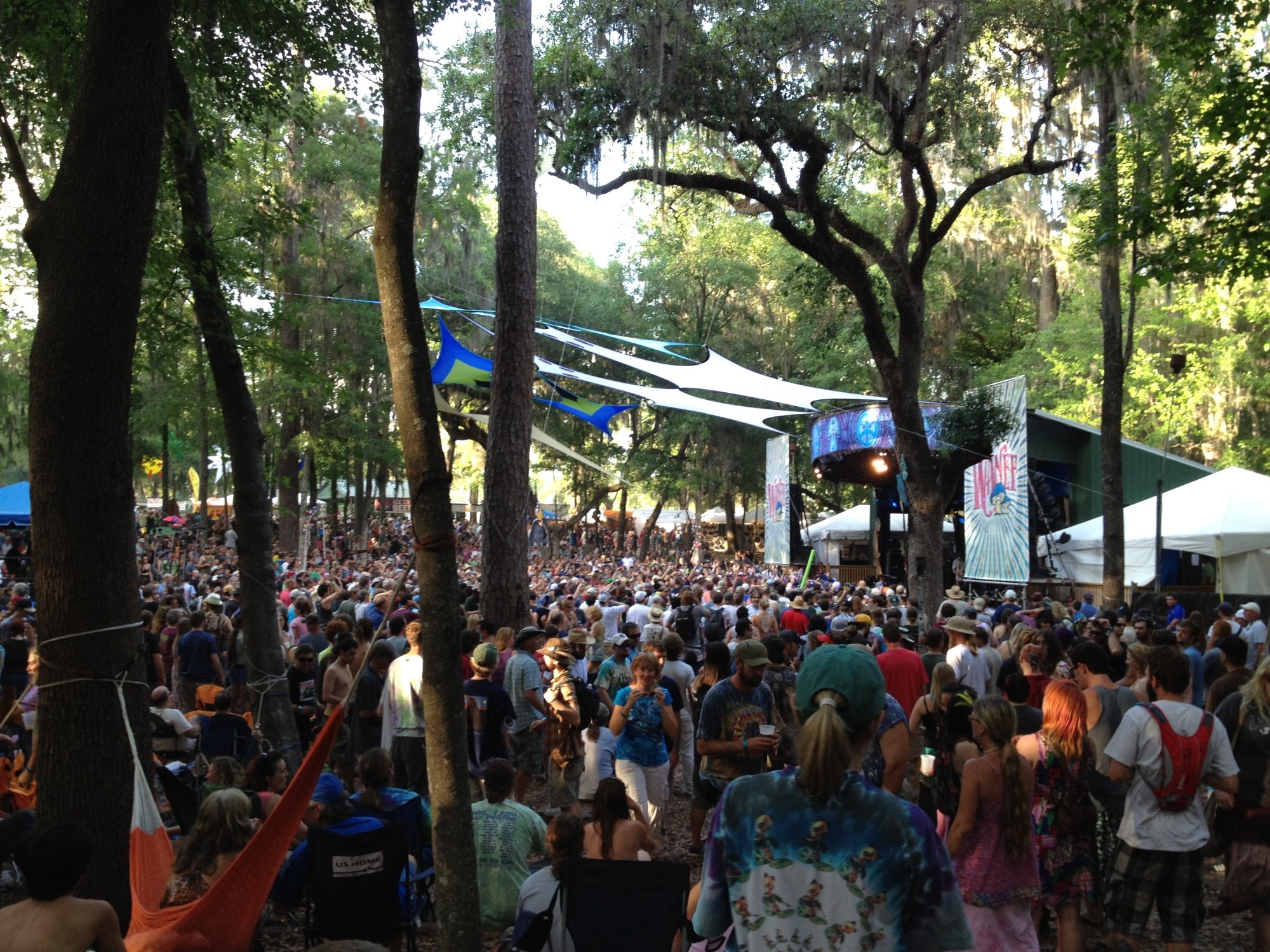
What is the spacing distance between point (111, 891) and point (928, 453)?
38.3 feet

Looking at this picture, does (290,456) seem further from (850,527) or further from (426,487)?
(426,487)

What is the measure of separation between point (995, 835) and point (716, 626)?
16.5ft

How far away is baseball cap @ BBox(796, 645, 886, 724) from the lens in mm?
2529

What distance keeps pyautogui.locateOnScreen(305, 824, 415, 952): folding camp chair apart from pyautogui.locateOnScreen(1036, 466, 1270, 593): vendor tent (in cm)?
1326

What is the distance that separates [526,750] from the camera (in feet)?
27.2

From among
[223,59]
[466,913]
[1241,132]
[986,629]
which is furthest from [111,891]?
[1241,132]

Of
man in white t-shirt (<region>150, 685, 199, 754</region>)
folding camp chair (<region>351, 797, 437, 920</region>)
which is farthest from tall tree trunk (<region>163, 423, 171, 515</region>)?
folding camp chair (<region>351, 797, 437, 920</region>)

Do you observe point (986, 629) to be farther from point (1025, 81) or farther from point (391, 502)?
point (391, 502)

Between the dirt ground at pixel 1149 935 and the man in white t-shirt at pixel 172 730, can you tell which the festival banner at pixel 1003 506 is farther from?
the man in white t-shirt at pixel 172 730

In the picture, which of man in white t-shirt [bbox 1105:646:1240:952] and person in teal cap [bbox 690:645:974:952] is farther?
man in white t-shirt [bbox 1105:646:1240:952]

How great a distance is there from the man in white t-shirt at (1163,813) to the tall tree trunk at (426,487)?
2829mm

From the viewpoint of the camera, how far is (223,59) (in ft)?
25.8

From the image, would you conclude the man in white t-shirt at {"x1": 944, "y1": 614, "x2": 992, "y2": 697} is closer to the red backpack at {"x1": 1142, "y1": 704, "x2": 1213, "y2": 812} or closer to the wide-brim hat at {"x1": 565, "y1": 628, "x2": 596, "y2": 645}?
the wide-brim hat at {"x1": 565, "y1": 628, "x2": 596, "y2": 645}

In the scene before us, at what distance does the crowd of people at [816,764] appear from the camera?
2398mm
